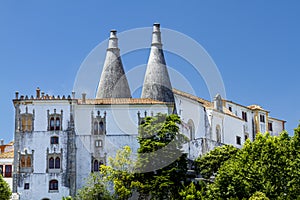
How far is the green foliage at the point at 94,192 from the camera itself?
203 feet

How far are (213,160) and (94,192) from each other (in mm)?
12938

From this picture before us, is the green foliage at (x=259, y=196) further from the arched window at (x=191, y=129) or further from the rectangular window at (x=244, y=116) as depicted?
the rectangular window at (x=244, y=116)

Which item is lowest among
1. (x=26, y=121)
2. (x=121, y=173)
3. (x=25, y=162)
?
(x=121, y=173)

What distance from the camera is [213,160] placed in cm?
6712

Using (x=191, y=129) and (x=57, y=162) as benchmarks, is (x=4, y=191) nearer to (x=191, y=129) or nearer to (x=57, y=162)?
(x=57, y=162)

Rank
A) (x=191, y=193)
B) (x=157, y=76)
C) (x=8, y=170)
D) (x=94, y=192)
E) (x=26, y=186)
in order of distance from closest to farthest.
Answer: (x=191, y=193) < (x=94, y=192) < (x=26, y=186) < (x=8, y=170) < (x=157, y=76)

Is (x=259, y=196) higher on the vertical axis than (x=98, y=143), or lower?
lower

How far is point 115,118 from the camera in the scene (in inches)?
2694

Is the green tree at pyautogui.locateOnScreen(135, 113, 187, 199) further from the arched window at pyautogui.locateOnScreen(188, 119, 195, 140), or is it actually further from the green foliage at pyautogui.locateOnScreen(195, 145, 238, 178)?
the arched window at pyautogui.locateOnScreen(188, 119, 195, 140)

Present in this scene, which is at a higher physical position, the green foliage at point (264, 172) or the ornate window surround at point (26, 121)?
the ornate window surround at point (26, 121)

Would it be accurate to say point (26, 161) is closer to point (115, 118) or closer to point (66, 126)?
point (66, 126)

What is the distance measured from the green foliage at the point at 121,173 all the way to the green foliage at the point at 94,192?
0.70m

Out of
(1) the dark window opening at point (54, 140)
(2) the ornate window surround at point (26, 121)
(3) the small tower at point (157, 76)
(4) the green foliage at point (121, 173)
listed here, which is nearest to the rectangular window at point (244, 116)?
(3) the small tower at point (157, 76)

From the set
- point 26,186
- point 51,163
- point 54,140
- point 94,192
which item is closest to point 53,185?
point 51,163
